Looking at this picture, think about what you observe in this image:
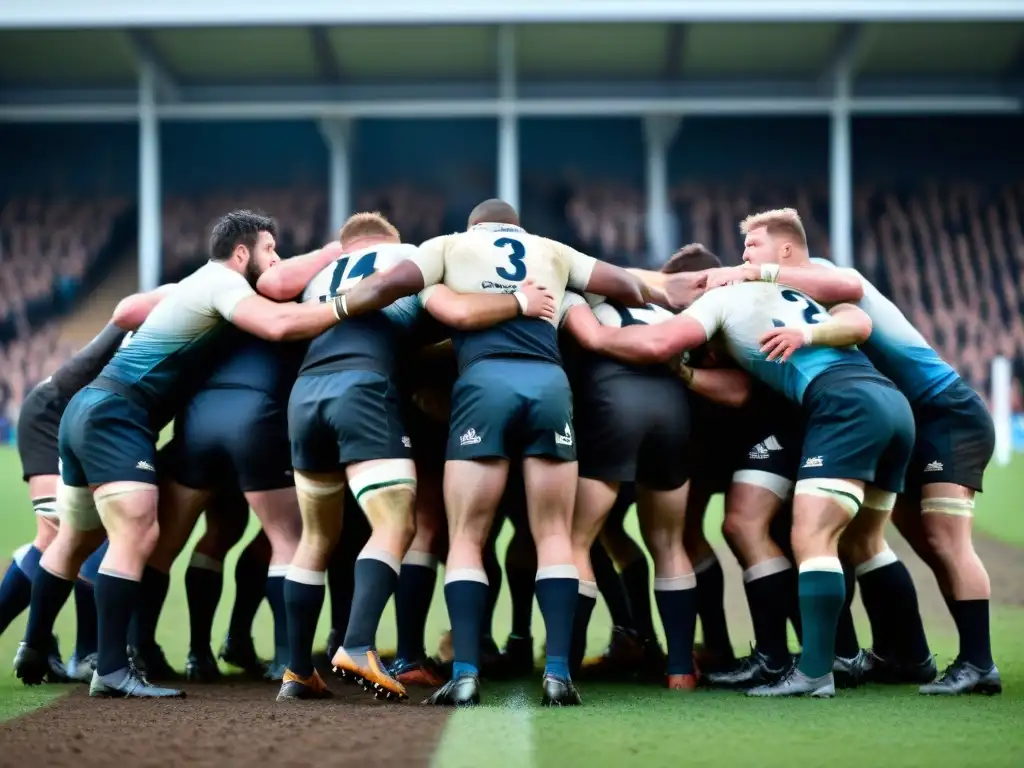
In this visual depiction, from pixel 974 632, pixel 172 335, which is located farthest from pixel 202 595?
pixel 974 632

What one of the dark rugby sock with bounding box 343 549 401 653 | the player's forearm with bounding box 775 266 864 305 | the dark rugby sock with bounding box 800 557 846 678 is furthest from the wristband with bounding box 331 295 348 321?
the dark rugby sock with bounding box 800 557 846 678

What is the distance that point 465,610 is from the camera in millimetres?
5977

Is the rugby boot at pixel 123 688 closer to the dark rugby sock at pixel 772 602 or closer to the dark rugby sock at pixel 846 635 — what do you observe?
the dark rugby sock at pixel 772 602

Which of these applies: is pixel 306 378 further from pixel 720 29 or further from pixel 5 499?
pixel 720 29

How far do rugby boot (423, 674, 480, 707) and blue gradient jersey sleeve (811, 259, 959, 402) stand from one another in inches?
106

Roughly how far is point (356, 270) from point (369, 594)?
1649mm

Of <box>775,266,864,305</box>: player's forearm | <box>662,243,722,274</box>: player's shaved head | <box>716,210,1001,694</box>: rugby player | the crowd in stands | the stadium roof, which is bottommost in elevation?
<box>716,210,1001,694</box>: rugby player

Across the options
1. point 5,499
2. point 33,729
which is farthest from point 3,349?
point 33,729

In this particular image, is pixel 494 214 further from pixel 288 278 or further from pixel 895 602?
pixel 895 602

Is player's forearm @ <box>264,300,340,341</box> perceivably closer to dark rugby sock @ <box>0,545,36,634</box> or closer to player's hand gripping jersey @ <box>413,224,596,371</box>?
player's hand gripping jersey @ <box>413,224,596,371</box>

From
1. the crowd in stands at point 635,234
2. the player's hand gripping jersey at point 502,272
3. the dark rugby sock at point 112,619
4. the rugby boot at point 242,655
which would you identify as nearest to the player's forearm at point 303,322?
the player's hand gripping jersey at point 502,272

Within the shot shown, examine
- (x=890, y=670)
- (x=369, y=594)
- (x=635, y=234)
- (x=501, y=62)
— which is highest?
(x=501, y=62)

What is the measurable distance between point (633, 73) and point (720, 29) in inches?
89.6

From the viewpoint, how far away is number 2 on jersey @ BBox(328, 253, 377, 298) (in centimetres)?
665
